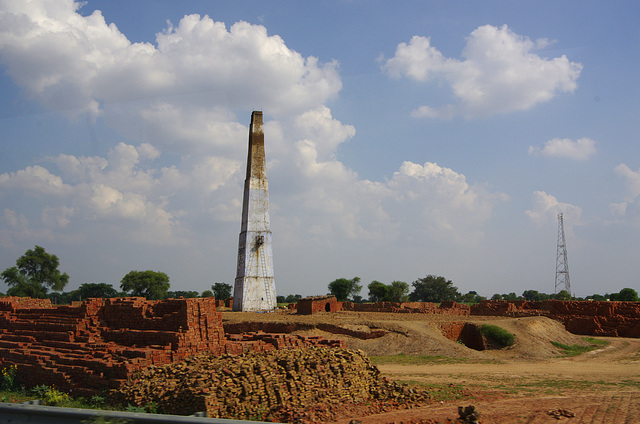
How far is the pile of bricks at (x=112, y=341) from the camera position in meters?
11.0

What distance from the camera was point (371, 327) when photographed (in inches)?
898

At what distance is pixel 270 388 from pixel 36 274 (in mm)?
54625

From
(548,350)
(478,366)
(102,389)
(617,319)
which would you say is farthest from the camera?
(617,319)

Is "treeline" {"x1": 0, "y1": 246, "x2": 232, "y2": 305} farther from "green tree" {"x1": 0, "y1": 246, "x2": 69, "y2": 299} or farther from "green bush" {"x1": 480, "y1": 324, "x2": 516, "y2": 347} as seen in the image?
"green bush" {"x1": 480, "y1": 324, "x2": 516, "y2": 347}

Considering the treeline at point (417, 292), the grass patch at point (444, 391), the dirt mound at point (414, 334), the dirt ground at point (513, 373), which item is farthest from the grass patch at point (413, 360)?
the treeline at point (417, 292)

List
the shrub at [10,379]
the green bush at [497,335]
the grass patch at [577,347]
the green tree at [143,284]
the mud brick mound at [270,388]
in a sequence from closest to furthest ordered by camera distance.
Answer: the mud brick mound at [270,388] → the shrub at [10,379] → the green bush at [497,335] → the grass patch at [577,347] → the green tree at [143,284]

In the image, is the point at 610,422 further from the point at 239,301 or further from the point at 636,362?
the point at 239,301

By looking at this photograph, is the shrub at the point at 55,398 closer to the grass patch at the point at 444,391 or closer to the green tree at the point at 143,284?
the grass patch at the point at 444,391

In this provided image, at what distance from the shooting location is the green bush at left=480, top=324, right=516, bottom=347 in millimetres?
22047

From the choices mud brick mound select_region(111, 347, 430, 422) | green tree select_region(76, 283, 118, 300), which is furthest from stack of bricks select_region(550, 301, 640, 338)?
green tree select_region(76, 283, 118, 300)

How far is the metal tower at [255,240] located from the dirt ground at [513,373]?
434 centimetres

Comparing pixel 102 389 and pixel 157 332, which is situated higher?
pixel 157 332

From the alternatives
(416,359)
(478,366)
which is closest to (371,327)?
(416,359)

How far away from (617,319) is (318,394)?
26315mm
